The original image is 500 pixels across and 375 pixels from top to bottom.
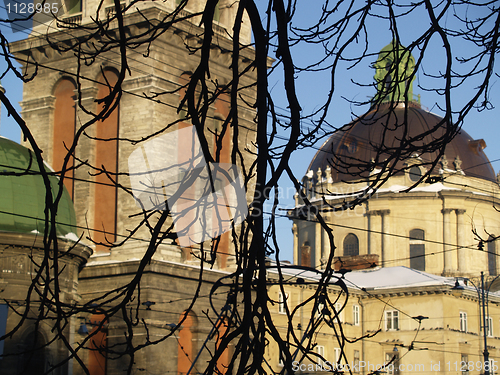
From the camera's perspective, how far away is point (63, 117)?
29.8 m

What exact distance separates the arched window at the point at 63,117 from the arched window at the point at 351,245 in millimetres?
35611

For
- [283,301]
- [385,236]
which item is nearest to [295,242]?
[385,236]

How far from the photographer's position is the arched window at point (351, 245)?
203 ft

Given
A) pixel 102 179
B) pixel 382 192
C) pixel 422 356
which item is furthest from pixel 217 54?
pixel 382 192

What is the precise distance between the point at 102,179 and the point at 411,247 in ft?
123

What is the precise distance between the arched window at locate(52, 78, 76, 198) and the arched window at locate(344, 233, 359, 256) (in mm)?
35611

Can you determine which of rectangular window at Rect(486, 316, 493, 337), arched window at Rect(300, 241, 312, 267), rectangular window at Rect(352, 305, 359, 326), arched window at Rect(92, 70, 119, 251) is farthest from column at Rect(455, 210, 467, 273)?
arched window at Rect(92, 70, 119, 251)

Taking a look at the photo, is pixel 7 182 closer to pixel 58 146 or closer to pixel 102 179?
pixel 102 179

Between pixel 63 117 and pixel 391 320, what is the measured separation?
1128 inches

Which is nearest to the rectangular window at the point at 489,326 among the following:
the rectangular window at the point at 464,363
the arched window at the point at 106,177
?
the rectangular window at the point at 464,363

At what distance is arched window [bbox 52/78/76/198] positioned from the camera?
96.6ft

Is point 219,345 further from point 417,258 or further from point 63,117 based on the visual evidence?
point 417,258

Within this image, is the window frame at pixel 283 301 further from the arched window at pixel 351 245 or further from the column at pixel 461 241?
the column at pixel 461 241

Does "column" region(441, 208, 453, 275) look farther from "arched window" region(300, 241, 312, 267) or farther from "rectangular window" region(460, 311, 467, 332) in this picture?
"arched window" region(300, 241, 312, 267)
